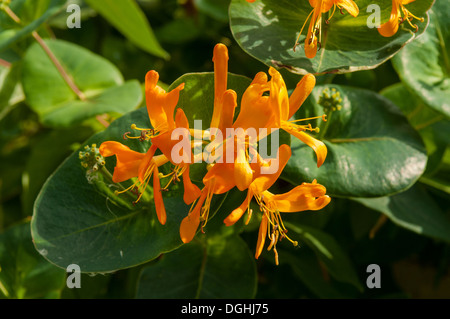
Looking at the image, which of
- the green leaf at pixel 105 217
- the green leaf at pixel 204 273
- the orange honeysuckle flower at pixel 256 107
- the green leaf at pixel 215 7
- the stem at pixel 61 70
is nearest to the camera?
the orange honeysuckle flower at pixel 256 107

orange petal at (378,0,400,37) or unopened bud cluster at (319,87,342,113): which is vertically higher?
orange petal at (378,0,400,37)

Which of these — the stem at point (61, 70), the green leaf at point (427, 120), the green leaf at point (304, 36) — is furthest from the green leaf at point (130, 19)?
the green leaf at point (427, 120)

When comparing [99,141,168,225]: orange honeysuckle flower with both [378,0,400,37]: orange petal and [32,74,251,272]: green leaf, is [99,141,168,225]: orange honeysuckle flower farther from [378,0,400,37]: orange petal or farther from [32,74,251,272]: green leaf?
[378,0,400,37]: orange petal

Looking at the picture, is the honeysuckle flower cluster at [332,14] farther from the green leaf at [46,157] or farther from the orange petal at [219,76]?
the green leaf at [46,157]

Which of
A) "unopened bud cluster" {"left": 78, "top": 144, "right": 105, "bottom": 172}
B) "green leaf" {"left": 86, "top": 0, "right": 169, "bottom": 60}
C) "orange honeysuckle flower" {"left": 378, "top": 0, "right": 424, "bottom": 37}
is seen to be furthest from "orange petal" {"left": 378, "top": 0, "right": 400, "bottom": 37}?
"green leaf" {"left": 86, "top": 0, "right": 169, "bottom": 60}

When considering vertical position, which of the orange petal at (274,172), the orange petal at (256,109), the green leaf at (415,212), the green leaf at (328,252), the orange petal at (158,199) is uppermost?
the orange petal at (256,109)

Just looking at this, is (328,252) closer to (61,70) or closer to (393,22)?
(393,22)
